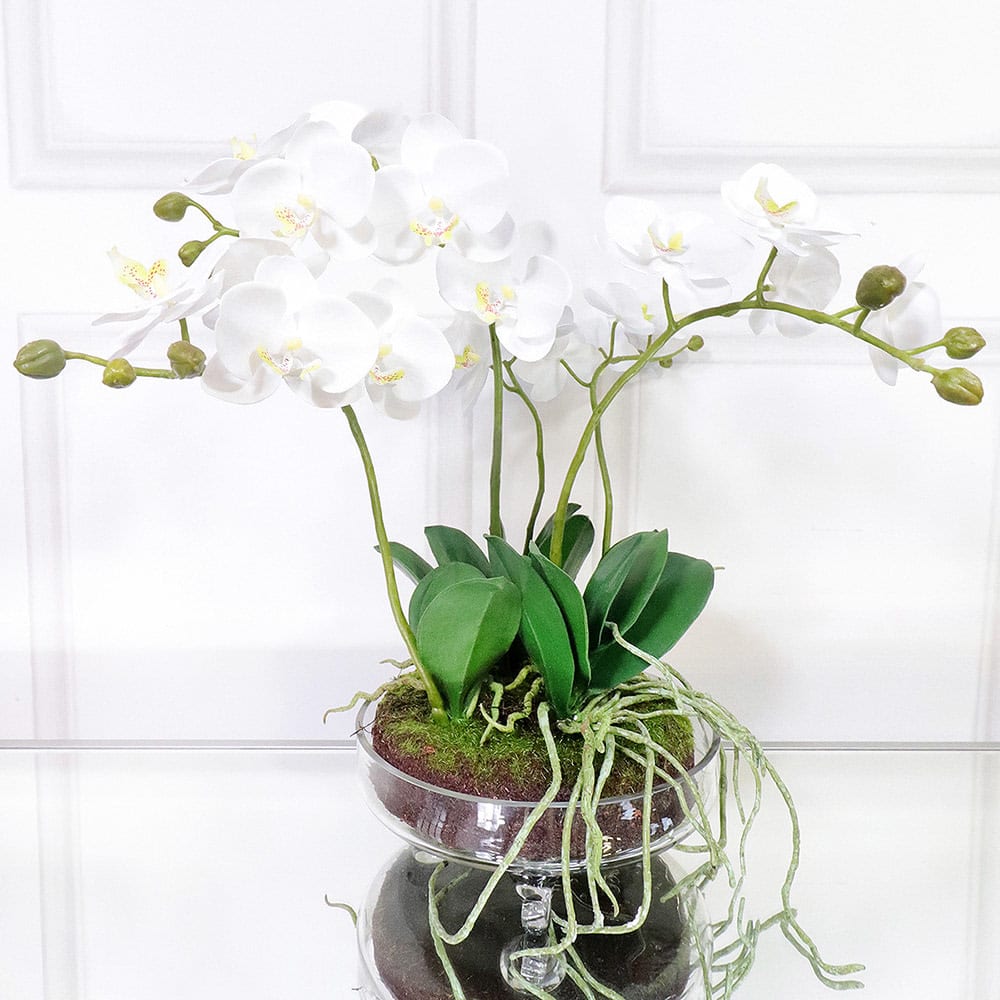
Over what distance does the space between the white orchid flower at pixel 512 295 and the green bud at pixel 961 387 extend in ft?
0.64

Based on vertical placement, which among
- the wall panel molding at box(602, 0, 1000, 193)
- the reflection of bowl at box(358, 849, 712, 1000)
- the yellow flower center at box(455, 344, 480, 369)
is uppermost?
the wall panel molding at box(602, 0, 1000, 193)

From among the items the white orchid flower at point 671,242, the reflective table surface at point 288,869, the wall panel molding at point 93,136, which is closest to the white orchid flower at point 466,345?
the white orchid flower at point 671,242

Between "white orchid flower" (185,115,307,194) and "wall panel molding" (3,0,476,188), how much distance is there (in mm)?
231

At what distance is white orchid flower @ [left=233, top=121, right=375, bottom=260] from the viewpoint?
0.50 meters

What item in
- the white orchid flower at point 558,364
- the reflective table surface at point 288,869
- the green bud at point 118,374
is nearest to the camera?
the green bud at point 118,374

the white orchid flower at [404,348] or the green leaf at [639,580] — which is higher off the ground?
the white orchid flower at [404,348]

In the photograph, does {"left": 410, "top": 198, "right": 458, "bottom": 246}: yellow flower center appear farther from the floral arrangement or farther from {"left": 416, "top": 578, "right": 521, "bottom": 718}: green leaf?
{"left": 416, "top": 578, "right": 521, "bottom": 718}: green leaf

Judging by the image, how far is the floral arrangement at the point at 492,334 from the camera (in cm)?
50

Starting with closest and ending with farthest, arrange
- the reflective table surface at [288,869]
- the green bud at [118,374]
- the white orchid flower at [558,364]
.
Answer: the green bud at [118,374] < the reflective table surface at [288,869] < the white orchid flower at [558,364]

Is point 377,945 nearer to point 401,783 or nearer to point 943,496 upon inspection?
point 401,783

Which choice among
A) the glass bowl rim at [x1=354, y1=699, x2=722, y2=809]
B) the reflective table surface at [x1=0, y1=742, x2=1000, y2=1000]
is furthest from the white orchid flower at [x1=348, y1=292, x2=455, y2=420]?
the reflective table surface at [x1=0, y1=742, x2=1000, y2=1000]

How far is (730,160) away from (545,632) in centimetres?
41

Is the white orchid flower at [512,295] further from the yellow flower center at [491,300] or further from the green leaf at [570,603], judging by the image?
the green leaf at [570,603]

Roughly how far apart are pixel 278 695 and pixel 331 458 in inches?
8.0
